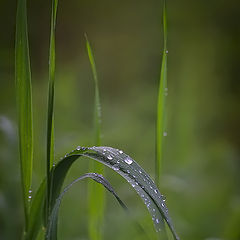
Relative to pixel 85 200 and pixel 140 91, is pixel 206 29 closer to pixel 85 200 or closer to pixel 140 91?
pixel 140 91

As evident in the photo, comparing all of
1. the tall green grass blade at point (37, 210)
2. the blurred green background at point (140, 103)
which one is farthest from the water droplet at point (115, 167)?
the blurred green background at point (140, 103)

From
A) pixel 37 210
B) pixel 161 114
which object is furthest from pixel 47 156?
pixel 161 114

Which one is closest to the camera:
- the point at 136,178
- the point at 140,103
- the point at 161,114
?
the point at 136,178

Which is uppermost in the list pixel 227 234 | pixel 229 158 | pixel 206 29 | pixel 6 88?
pixel 206 29

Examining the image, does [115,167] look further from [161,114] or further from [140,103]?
[140,103]

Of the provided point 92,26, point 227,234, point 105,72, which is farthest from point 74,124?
point 92,26

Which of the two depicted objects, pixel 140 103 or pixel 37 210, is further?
pixel 140 103

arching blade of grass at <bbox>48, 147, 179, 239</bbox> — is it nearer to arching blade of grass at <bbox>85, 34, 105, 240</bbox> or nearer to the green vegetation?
the green vegetation
